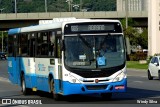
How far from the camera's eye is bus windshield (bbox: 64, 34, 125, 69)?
1911cm

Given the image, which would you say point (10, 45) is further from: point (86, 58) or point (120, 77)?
point (120, 77)

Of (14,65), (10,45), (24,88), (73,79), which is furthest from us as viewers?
(10,45)

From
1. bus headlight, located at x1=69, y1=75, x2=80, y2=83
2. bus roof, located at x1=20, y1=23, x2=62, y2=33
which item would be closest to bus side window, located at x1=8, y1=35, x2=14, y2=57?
bus roof, located at x1=20, y1=23, x2=62, y2=33

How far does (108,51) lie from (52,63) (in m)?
2.24

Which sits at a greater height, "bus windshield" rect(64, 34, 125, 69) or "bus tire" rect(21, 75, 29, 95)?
"bus windshield" rect(64, 34, 125, 69)

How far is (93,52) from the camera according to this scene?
1922cm

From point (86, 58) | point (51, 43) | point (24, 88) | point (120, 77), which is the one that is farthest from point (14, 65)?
point (120, 77)

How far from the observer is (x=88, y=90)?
18969 mm

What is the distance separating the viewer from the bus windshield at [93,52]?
19.1 meters

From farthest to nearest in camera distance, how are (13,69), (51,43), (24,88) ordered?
1. (13,69)
2. (24,88)
3. (51,43)

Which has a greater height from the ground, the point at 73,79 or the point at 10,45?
the point at 10,45

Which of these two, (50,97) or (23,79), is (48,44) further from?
(23,79)

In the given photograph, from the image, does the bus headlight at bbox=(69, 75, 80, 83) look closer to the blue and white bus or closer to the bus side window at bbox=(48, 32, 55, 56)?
the blue and white bus

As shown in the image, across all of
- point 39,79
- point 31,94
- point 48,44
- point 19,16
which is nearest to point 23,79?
point 31,94
